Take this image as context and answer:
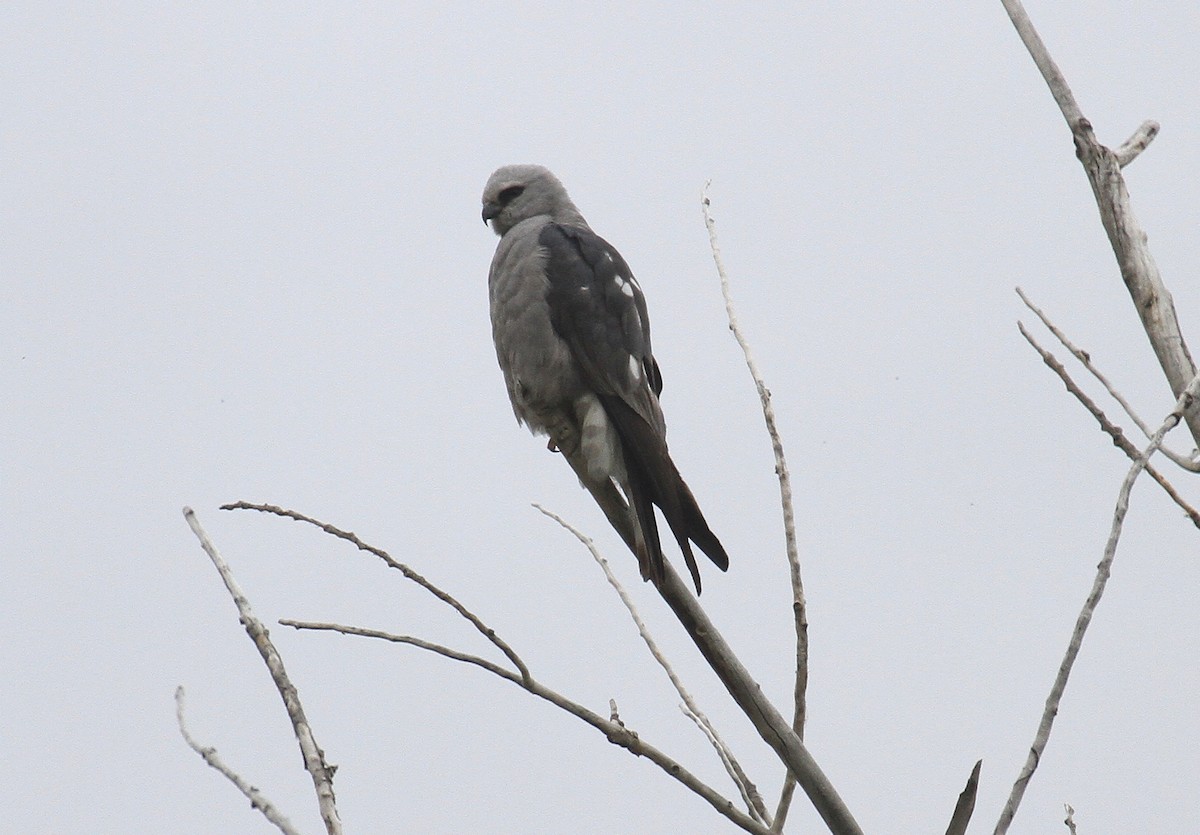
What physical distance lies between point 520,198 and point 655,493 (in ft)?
6.82

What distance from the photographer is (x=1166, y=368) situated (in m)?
2.52

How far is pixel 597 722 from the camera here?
94.3 inches

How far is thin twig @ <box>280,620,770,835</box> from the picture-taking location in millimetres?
2363

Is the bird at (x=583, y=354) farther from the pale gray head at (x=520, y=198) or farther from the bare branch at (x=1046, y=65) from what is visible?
the bare branch at (x=1046, y=65)

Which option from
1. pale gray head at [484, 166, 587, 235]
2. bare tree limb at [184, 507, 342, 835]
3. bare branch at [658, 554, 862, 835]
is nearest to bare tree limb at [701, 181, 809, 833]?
bare branch at [658, 554, 862, 835]

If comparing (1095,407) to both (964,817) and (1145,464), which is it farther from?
(964,817)

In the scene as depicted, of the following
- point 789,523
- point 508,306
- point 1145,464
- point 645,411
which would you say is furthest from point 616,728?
point 508,306

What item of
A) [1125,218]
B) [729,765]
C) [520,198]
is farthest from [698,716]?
[520,198]

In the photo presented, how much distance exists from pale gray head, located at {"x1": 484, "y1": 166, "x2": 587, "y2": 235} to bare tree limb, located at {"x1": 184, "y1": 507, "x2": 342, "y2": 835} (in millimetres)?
3530

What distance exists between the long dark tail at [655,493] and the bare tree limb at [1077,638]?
1.23m

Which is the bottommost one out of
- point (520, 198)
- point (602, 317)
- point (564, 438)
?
point (564, 438)

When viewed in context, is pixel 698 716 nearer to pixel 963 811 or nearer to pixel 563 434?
pixel 963 811

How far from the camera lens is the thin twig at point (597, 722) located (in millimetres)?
2363

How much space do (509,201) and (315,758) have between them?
3.90 meters
